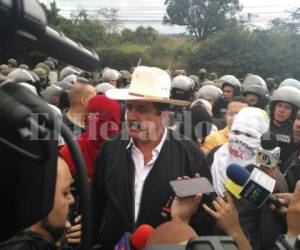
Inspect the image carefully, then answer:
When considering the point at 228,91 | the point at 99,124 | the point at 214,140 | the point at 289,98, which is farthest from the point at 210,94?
the point at 99,124

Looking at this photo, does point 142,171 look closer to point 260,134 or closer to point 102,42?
point 260,134

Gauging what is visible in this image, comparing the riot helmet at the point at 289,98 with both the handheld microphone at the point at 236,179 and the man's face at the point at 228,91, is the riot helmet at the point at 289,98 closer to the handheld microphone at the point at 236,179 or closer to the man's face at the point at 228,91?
the man's face at the point at 228,91

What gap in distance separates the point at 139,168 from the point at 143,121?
29 centimetres

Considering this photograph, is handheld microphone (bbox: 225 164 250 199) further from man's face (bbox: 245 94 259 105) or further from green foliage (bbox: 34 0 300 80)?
green foliage (bbox: 34 0 300 80)

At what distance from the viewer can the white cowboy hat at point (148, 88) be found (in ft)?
9.15

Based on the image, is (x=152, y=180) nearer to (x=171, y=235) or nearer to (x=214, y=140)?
(x=171, y=235)

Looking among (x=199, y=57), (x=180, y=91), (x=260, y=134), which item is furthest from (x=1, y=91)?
(x=199, y=57)

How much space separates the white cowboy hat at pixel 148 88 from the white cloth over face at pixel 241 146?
1.84ft

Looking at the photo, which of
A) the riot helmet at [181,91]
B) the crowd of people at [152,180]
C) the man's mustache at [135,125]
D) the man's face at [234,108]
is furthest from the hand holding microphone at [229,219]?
the riot helmet at [181,91]

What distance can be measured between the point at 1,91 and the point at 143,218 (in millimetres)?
1764

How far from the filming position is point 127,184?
253 centimetres

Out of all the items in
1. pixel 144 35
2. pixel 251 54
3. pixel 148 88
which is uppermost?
pixel 144 35

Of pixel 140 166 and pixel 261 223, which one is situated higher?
pixel 140 166

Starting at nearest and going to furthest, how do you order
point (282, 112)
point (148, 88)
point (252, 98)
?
point (148, 88) < point (282, 112) < point (252, 98)
